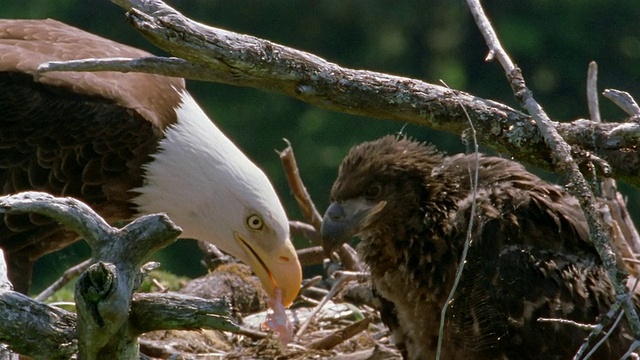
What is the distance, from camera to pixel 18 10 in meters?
12.8

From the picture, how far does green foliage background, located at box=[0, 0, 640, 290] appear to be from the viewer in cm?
1216

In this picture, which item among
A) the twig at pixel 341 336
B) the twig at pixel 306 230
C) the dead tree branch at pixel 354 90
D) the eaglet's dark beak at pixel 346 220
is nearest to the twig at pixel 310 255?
the twig at pixel 306 230

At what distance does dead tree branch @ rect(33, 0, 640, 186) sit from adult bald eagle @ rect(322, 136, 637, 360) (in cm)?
57

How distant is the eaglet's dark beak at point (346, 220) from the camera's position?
3.95 m

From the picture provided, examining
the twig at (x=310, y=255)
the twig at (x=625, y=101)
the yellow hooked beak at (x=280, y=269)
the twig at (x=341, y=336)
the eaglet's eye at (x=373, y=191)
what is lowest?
the twig at (x=341, y=336)

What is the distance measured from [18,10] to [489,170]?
9.92 meters

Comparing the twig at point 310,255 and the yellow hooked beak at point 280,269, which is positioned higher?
the yellow hooked beak at point 280,269

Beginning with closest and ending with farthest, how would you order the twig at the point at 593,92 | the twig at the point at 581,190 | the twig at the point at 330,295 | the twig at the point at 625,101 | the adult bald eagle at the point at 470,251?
Result: the twig at the point at 581,190, the twig at the point at 625,101, the adult bald eagle at the point at 470,251, the twig at the point at 593,92, the twig at the point at 330,295

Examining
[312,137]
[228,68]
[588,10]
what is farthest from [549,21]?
[228,68]

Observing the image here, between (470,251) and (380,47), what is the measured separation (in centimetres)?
998

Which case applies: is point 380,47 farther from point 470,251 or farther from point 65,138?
point 470,251

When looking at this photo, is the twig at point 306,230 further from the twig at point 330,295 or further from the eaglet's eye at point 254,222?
the eaglet's eye at point 254,222

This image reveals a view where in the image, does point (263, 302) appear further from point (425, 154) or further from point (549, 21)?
point (549, 21)

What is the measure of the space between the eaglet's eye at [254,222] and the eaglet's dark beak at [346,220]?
79 centimetres
